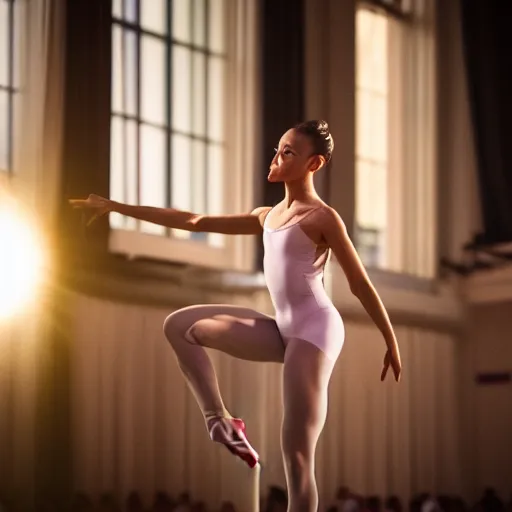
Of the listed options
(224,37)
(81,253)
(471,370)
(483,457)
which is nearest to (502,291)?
(471,370)

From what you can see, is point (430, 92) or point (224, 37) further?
point (430, 92)

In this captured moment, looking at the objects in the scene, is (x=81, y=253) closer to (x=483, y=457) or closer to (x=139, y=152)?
(x=139, y=152)

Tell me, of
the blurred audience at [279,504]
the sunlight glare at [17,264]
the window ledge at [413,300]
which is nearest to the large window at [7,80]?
the sunlight glare at [17,264]

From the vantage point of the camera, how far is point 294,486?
263 centimetres

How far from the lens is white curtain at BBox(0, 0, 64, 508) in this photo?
404cm

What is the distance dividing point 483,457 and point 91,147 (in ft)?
11.1

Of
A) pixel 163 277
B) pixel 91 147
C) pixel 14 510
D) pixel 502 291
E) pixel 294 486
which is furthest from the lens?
pixel 502 291

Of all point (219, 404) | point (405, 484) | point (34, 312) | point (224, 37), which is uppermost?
point (224, 37)

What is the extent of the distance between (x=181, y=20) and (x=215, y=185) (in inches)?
30.3

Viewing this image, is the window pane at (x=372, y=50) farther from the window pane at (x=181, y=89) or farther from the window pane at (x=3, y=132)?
the window pane at (x=3, y=132)

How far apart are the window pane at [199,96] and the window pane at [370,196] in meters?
1.33

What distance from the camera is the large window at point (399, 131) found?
6.27 meters

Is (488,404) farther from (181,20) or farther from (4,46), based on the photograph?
(4,46)

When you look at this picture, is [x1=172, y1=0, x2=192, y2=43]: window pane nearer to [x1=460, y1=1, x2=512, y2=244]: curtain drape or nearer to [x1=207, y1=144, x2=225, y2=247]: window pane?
[x1=207, y1=144, x2=225, y2=247]: window pane
